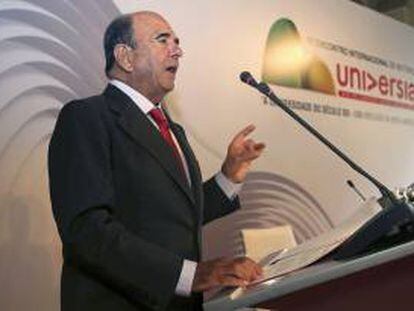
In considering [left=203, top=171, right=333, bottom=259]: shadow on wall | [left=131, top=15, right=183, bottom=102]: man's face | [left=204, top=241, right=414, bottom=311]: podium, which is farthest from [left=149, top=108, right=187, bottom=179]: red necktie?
[left=203, top=171, right=333, bottom=259]: shadow on wall

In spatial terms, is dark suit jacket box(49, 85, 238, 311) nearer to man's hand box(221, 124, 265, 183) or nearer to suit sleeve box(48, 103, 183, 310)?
suit sleeve box(48, 103, 183, 310)

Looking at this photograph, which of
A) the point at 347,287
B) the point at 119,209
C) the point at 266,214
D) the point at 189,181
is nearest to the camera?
the point at 347,287

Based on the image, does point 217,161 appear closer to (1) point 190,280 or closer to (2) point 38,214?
(2) point 38,214

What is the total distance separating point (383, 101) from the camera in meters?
4.59

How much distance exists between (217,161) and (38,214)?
1.09 meters

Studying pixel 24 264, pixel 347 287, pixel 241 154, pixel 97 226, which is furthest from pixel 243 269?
pixel 24 264

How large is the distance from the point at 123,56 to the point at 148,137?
15.2 inches

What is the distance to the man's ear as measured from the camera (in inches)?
73.6

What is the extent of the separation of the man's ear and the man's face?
0.02m

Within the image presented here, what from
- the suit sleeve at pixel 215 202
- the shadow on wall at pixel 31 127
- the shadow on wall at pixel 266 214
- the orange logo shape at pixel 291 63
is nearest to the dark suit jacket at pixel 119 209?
the suit sleeve at pixel 215 202

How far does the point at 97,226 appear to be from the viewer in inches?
52.1

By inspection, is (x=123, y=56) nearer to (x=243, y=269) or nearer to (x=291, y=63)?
(x=243, y=269)

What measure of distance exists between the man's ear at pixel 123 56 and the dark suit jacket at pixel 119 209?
0.17 metres

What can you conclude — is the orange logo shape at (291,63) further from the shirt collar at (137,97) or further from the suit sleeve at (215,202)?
the shirt collar at (137,97)
